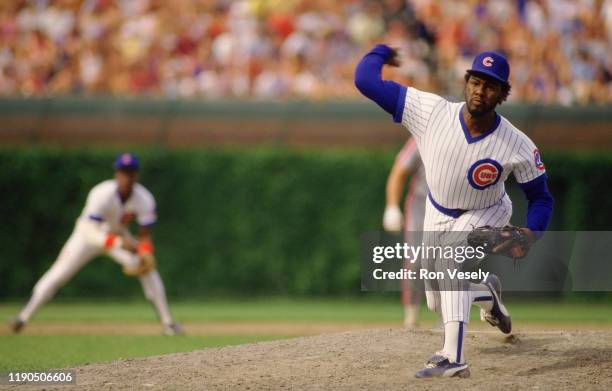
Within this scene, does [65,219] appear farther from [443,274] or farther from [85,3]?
[443,274]

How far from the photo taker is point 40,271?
14.3 m

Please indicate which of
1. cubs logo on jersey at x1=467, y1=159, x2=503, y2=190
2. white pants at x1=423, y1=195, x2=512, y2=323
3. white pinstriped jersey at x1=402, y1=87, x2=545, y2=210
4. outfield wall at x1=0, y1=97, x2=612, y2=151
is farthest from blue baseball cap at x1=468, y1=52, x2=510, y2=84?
outfield wall at x1=0, y1=97, x2=612, y2=151

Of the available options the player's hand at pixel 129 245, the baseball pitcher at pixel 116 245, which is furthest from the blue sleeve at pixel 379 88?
the player's hand at pixel 129 245

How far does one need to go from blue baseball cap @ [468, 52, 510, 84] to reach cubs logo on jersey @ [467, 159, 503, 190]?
0.52 m

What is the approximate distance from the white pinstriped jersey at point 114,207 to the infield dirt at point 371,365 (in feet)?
12.6

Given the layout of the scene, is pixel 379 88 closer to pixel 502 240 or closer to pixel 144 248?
pixel 502 240

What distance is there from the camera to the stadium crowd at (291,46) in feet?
51.2

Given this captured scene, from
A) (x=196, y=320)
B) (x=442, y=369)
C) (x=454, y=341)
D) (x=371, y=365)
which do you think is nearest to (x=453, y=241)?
(x=454, y=341)

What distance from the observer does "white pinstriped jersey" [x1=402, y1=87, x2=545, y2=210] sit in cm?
622

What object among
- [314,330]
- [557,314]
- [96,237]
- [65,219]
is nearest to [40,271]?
[65,219]

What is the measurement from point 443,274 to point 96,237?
5.40 meters

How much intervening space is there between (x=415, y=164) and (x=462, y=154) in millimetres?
3835

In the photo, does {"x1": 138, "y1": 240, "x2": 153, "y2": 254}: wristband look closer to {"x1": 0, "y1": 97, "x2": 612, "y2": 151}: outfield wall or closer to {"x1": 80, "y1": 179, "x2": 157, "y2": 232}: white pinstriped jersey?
{"x1": 80, "y1": 179, "x2": 157, "y2": 232}: white pinstriped jersey

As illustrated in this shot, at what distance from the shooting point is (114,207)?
36.0ft
